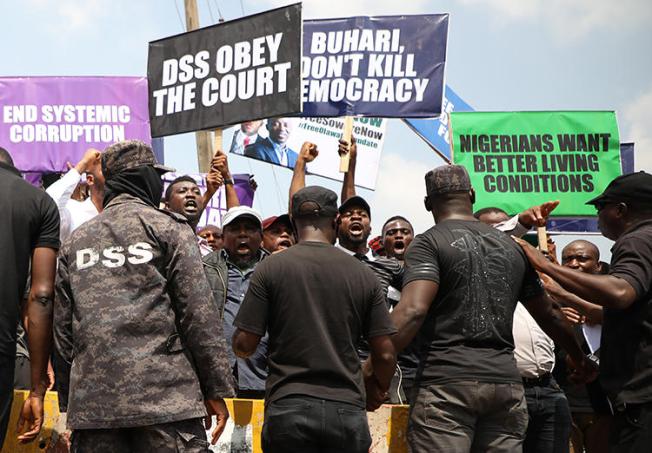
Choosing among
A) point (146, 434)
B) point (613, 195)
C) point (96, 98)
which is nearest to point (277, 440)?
point (146, 434)

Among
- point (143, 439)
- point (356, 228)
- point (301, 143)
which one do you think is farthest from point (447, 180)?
point (301, 143)

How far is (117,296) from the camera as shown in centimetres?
357

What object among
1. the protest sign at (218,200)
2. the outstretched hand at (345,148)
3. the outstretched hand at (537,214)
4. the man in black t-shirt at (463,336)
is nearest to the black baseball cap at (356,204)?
the outstretched hand at (345,148)

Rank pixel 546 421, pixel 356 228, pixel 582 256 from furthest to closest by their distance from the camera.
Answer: pixel 582 256 → pixel 356 228 → pixel 546 421

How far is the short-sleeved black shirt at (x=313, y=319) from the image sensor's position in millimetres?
3822

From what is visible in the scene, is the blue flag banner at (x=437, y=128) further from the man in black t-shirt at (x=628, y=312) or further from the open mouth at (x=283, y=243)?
the man in black t-shirt at (x=628, y=312)

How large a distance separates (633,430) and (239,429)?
210 cm

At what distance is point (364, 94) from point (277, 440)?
4.85 m

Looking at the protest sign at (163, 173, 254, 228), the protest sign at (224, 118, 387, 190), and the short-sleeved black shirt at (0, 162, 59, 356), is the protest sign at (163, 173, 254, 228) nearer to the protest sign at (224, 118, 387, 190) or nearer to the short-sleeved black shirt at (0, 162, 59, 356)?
the protest sign at (224, 118, 387, 190)

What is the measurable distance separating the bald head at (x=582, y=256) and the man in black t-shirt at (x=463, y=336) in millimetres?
2926

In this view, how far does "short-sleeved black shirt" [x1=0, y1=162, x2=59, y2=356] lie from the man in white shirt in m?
1.39

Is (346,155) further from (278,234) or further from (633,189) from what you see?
(633,189)

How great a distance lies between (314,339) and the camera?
3830 millimetres

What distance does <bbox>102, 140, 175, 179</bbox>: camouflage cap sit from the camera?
385 cm
